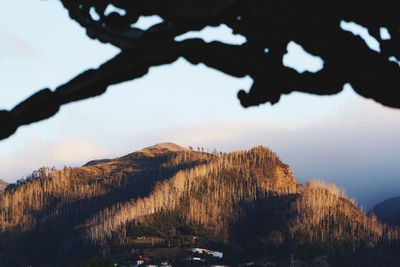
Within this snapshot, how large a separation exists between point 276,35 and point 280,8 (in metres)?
0.55

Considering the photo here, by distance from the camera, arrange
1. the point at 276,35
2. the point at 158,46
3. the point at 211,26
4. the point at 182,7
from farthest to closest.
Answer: the point at 276,35 → the point at 158,46 → the point at 211,26 → the point at 182,7

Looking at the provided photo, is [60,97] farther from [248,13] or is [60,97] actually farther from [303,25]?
[303,25]

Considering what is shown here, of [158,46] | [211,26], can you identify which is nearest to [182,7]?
[211,26]

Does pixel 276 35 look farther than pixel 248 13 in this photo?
Yes

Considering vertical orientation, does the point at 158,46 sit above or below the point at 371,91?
above

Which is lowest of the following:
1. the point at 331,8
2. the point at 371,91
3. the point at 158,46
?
the point at 371,91

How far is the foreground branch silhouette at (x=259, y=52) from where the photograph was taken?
5371 mm

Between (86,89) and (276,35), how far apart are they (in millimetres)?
2243

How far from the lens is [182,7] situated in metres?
4.55

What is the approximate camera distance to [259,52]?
19.2ft

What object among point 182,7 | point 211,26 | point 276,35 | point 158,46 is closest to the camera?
point 182,7

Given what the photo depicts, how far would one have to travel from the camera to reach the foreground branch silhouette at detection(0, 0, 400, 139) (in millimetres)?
5371

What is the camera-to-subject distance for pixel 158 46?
5.39 meters

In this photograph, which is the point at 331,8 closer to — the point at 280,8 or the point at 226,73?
the point at 280,8
